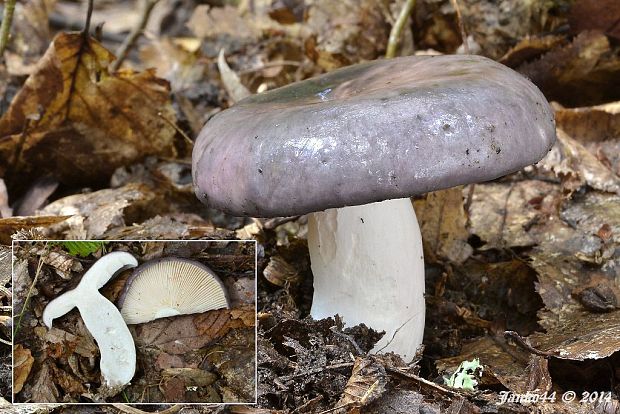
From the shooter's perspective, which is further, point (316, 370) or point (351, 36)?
point (351, 36)

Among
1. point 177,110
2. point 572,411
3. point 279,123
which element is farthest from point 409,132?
point 177,110

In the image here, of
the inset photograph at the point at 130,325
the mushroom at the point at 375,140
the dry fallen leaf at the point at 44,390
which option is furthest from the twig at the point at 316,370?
the dry fallen leaf at the point at 44,390

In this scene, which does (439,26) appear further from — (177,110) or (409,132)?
(409,132)

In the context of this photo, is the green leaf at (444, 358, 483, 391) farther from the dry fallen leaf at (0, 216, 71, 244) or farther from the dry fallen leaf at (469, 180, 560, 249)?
the dry fallen leaf at (0, 216, 71, 244)

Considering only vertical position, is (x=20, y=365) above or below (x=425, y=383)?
above

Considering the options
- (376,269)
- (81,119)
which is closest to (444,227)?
(376,269)

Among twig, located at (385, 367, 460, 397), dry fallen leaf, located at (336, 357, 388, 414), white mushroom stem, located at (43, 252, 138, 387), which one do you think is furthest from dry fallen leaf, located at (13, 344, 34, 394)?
twig, located at (385, 367, 460, 397)

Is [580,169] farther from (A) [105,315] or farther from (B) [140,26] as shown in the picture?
(B) [140,26]
